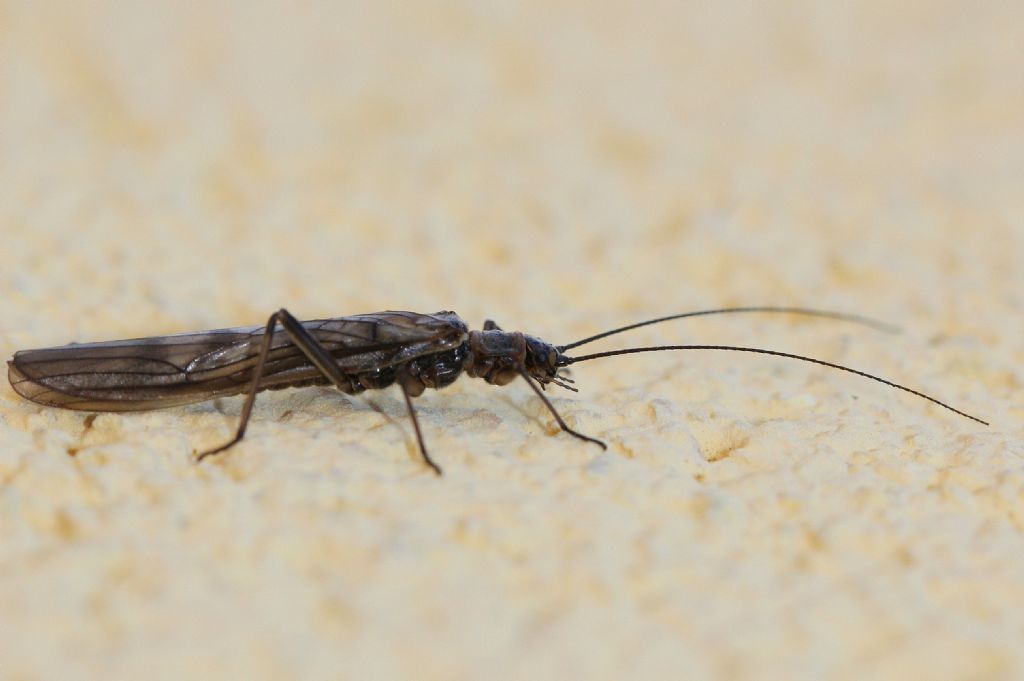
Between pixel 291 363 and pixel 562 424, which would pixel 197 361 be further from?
pixel 562 424

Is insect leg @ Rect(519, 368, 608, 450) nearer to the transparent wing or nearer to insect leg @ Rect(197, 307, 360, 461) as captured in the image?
the transparent wing

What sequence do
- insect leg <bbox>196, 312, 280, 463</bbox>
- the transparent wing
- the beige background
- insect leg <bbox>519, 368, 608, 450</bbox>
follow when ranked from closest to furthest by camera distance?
the beige background, insect leg <bbox>196, 312, 280, 463</bbox>, insect leg <bbox>519, 368, 608, 450</bbox>, the transparent wing

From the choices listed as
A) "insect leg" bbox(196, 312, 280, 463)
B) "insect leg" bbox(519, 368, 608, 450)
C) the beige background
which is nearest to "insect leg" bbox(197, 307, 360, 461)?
"insect leg" bbox(196, 312, 280, 463)

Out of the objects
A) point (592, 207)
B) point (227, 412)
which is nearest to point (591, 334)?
point (592, 207)

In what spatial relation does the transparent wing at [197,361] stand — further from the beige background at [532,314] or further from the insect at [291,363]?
the beige background at [532,314]

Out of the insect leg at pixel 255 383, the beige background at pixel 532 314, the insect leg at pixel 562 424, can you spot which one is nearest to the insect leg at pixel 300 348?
the insect leg at pixel 255 383

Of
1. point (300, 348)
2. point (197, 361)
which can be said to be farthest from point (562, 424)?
point (197, 361)

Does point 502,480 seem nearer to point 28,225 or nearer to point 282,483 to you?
point 282,483

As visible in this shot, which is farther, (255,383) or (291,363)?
(291,363)
